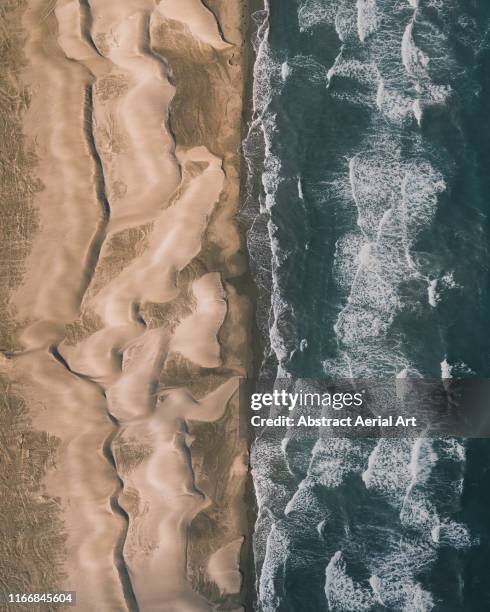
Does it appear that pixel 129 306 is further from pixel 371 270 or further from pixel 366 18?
pixel 366 18

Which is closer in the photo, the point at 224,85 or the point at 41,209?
the point at 41,209

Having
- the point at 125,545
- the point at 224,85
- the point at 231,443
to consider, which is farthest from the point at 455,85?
the point at 125,545

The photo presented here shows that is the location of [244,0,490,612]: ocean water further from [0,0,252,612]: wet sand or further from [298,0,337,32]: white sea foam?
[0,0,252,612]: wet sand

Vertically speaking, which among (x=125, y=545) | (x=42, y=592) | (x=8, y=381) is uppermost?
(x=8, y=381)

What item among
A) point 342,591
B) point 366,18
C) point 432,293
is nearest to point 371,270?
point 432,293

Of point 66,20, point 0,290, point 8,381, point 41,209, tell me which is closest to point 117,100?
point 66,20

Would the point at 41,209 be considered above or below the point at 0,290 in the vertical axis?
above

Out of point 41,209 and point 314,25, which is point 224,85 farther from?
point 41,209
